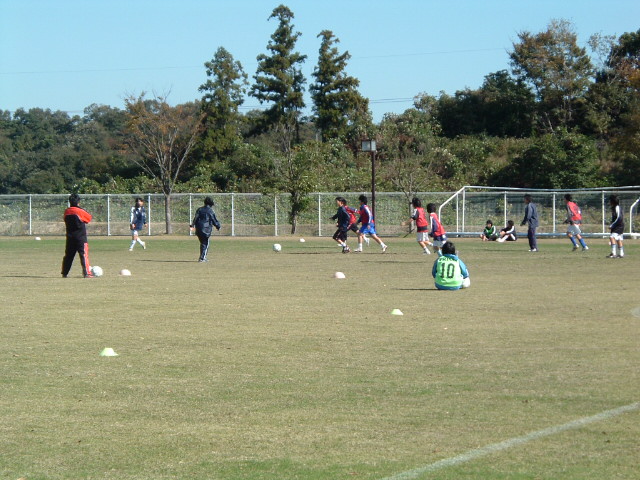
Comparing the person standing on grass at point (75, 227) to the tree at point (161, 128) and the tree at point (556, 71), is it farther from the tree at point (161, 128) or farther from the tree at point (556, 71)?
the tree at point (556, 71)

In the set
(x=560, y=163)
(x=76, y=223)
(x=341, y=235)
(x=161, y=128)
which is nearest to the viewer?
(x=76, y=223)

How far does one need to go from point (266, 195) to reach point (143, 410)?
46.6 meters

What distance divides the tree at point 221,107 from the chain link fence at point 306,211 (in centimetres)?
1055

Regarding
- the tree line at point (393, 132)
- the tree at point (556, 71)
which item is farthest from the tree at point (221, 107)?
the tree at point (556, 71)

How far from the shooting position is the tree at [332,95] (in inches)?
2618

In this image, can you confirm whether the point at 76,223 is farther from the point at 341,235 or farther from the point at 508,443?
the point at 508,443

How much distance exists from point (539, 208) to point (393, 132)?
1653cm

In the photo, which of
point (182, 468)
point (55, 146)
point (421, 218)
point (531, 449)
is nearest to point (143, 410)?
point (182, 468)

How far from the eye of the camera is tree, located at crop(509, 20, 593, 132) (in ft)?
203

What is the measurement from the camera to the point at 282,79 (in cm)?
6588

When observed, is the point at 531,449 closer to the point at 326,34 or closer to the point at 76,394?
the point at 76,394

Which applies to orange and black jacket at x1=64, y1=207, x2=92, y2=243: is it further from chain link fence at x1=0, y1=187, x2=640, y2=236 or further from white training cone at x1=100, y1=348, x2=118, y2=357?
chain link fence at x1=0, y1=187, x2=640, y2=236

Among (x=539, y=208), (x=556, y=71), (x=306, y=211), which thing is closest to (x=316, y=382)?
(x=539, y=208)

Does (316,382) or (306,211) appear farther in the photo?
(306,211)
